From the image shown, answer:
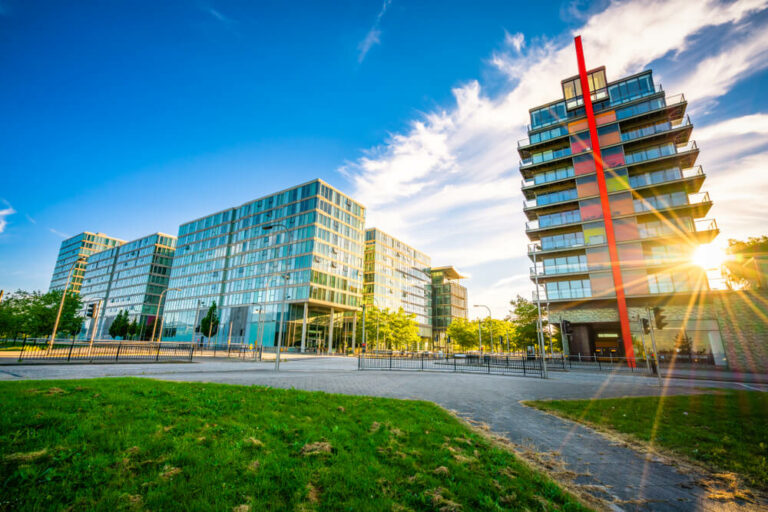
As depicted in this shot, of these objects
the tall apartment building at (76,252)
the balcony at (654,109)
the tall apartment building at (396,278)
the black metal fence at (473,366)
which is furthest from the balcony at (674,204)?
the tall apartment building at (76,252)

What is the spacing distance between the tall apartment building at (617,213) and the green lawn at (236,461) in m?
30.7

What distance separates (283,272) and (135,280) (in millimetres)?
67304

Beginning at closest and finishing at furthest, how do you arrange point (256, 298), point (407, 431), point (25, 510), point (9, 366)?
point (25, 510)
point (407, 431)
point (9, 366)
point (256, 298)

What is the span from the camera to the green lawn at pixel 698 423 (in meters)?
5.10

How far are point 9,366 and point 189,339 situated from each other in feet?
210

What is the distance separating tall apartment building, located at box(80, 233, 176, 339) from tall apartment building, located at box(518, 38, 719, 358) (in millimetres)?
99942

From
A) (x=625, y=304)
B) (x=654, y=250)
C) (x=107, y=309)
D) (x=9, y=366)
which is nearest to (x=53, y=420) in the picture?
(x=9, y=366)

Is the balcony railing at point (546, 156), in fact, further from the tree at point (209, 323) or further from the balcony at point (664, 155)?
the tree at point (209, 323)

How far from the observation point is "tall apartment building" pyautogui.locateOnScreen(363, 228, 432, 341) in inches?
3204

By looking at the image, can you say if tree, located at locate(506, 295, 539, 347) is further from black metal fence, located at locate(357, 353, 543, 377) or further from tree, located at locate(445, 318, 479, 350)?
tree, located at locate(445, 318, 479, 350)

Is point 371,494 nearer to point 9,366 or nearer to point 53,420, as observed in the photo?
point 53,420

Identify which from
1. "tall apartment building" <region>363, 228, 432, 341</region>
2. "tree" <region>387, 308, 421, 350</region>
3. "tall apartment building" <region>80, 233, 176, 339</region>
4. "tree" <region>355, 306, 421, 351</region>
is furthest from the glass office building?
"tall apartment building" <region>80, 233, 176, 339</region>

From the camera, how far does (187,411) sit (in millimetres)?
5980

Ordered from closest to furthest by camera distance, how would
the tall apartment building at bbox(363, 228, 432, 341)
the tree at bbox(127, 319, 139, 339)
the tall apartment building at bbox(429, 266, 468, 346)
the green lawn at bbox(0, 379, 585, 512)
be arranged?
the green lawn at bbox(0, 379, 585, 512) → the tree at bbox(127, 319, 139, 339) → the tall apartment building at bbox(363, 228, 432, 341) → the tall apartment building at bbox(429, 266, 468, 346)
